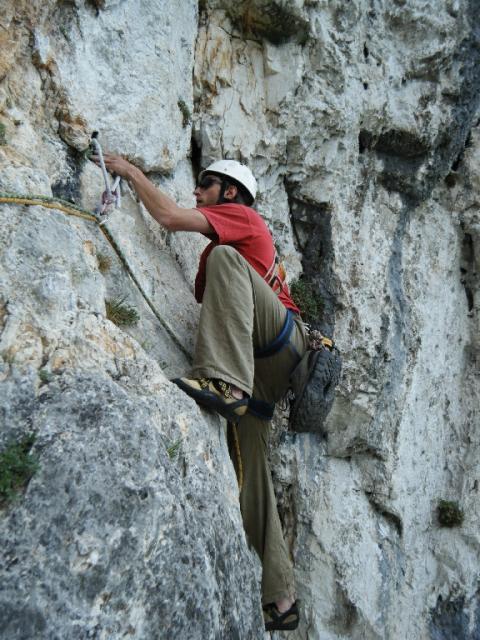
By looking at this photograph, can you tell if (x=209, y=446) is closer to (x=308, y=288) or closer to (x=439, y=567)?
(x=308, y=288)

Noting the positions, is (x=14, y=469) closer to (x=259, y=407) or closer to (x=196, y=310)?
(x=196, y=310)

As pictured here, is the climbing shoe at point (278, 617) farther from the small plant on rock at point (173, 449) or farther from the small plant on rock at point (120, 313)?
the small plant on rock at point (120, 313)

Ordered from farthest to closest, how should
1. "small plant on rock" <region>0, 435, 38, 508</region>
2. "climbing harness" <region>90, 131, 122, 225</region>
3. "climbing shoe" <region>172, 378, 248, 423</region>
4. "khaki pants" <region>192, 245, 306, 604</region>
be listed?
"climbing harness" <region>90, 131, 122, 225</region>, "khaki pants" <region>192, 245, 306, 604</region>, "climbing shoe" <region>172, 378, 248, 423</region>, "small plant on rock" <region>0, 435, 38, 508</region>

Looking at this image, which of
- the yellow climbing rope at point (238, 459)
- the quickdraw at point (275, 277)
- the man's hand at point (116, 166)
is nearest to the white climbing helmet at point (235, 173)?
the quickdraw at point (275, 277)

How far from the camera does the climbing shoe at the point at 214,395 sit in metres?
4.66

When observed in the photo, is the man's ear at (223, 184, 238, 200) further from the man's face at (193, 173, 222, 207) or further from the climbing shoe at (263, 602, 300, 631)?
the climbing shoe at (263, 602, 300, 631)

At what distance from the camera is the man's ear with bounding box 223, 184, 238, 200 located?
6488 millimetres

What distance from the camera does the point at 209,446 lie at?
4461 millimetres

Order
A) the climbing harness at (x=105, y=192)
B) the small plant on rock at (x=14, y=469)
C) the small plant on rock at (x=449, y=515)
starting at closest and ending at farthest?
1. the small plant on rock at (x=14, y=469)
2. the climbing harness at (x=105, y=192)
3. the small plant on rock at (x=449, y=515)

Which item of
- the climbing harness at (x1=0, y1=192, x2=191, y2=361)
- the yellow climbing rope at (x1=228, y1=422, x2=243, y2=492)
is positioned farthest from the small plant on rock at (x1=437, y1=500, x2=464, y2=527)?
the climbing harness at (x1=0, y1=192, x2=191, y2=361)

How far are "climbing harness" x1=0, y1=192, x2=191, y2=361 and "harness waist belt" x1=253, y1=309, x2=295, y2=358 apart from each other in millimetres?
750

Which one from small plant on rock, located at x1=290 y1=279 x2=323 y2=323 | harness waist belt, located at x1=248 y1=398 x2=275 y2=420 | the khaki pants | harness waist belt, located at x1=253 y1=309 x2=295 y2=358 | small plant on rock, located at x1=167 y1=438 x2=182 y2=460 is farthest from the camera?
small plant on rock, located at x1=290 y1=279 x2=323 y2=323

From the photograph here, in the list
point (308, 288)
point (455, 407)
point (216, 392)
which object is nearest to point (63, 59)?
point (216, 392)

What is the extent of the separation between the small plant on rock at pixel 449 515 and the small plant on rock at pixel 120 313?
5.73 metres
